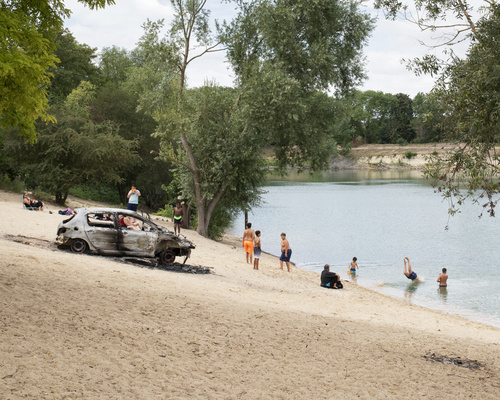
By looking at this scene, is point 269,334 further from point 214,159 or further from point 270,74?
point 214,159

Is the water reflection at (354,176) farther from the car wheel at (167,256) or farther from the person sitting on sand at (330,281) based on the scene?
the car wheel at (167,256)

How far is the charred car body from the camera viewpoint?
1762cm

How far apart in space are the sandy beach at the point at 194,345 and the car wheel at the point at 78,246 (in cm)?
178

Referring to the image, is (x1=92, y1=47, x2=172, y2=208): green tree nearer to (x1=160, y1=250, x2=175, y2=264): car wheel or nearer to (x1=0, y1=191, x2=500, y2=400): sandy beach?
(x1=160, y1=250, x2=175, y2=264): car wheel

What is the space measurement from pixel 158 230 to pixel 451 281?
54.4ft

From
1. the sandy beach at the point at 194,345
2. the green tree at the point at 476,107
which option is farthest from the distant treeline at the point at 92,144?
the sandy beach at the point at 194,345

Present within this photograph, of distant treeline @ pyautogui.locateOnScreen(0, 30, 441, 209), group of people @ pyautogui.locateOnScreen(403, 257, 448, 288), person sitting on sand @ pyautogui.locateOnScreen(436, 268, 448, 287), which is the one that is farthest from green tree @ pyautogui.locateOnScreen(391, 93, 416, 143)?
person sitting on sand @ pyautogui.locateOnScreen(436, 268, 448, 287)

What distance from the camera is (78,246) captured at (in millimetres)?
17719

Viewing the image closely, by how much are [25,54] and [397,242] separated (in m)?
33.6

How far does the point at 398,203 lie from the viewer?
66.9 m

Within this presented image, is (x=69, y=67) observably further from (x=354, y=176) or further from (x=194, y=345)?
(x=354, y=176)

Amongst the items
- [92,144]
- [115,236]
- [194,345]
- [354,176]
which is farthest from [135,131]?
[354,176]

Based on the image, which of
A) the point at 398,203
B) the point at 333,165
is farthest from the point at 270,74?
the point at 333,165

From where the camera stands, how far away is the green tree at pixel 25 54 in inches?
401
